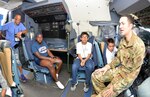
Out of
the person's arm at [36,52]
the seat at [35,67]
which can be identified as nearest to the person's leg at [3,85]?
the seat at [35,67]

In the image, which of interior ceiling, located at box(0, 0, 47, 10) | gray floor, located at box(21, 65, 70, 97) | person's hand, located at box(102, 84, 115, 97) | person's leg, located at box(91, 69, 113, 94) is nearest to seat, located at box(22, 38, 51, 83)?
gray floor, located at box(21, 65, 70, 97)

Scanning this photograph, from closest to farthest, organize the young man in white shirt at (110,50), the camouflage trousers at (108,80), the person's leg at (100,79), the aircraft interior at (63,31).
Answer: the camouflage trousers at (108,80), the person's leg at (100,79), the aircraft interior at (63,31), the young man in white shirt at (110,50)

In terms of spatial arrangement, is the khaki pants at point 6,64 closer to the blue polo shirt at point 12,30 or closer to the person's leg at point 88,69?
the blue polo shirt at point 12,30

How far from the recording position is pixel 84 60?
14.3 ft

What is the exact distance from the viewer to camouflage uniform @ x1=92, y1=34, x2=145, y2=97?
2.67 m

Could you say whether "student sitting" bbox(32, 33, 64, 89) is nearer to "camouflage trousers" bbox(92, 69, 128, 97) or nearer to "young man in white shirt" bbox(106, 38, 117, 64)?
"young man in white shirt" bbox(106, 38, 117, 64)

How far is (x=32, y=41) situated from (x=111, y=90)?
7.94 ft

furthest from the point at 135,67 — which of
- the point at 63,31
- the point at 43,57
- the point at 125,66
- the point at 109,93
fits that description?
the point at 63,31

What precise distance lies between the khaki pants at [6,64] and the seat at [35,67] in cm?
123

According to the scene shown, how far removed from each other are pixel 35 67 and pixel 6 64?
51.3 inches

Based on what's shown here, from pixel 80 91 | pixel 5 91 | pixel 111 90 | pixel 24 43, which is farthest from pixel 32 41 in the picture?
pixel 111 90

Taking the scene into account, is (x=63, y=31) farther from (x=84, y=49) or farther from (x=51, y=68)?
(x=51, y=68)

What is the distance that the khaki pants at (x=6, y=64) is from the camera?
10.7 ft

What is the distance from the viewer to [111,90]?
2764 millimetres
